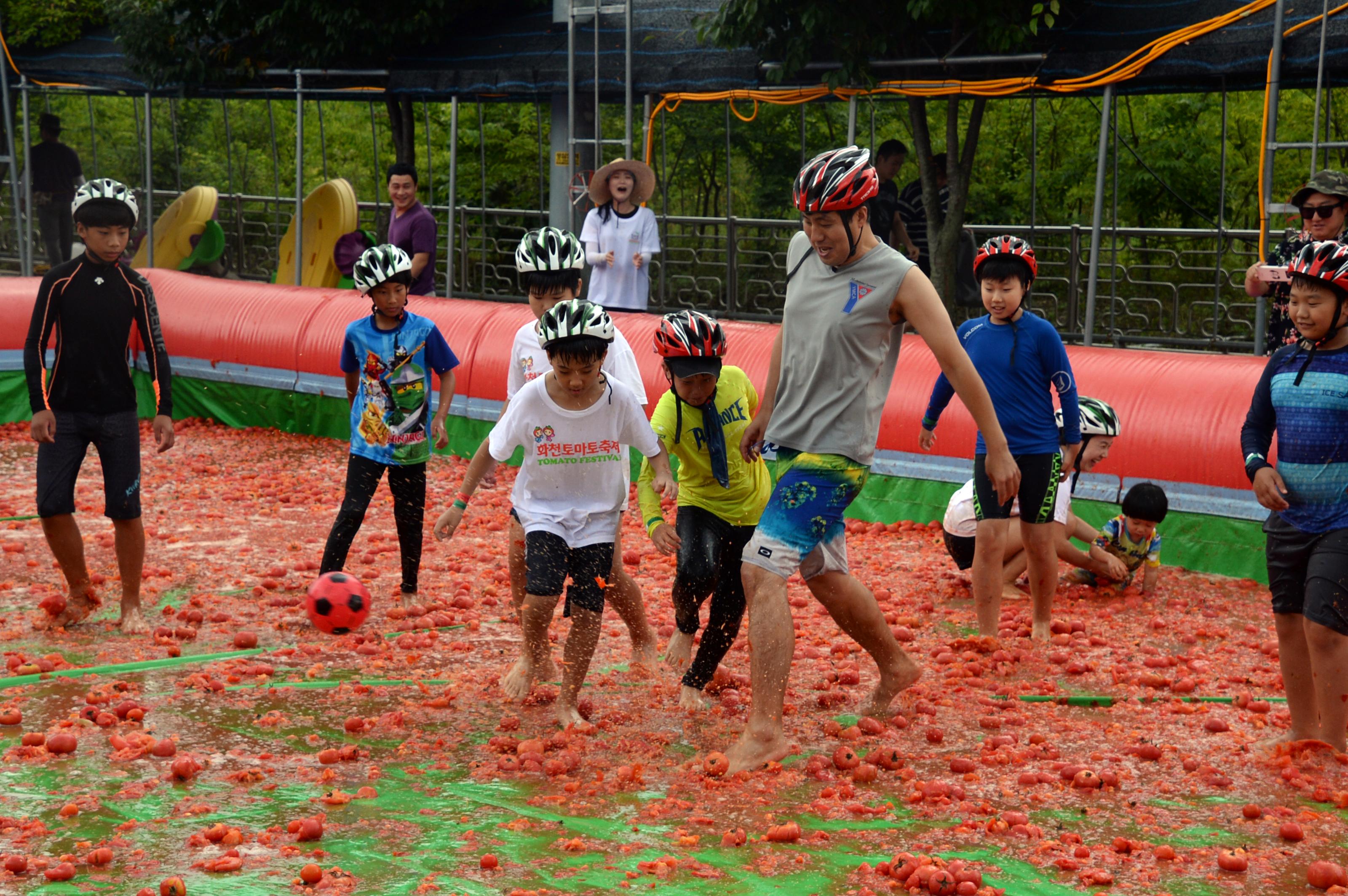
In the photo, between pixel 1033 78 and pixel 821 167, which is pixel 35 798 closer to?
pixel 821 167

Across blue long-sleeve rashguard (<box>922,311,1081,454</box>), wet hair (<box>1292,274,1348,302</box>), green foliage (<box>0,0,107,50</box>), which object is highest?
green foliage (<box>0,0,107,50</box>)

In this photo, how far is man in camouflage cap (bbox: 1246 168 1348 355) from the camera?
8.37 meters

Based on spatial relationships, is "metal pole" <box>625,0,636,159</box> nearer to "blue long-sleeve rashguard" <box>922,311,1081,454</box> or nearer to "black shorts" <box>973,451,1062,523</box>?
"blue long-sleeve rashguard" <box>922,311,1081,454</box>

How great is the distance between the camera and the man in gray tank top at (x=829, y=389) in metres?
5.42

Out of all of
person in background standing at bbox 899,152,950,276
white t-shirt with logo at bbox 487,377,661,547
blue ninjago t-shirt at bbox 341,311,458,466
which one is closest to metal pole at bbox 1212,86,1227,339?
person in background standing at bbox 899,152,950,276

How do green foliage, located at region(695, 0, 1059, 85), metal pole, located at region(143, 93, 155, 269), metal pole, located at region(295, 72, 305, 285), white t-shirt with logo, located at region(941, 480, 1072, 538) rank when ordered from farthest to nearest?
metal pole, located at region(143, 93, 155, 269)
metal pole, located at region(295, 72, 305, 285)
green foliage, located at region(695, 0, 1059, 85)
white t-shirt with logo, located at region(941, 480, 1072, 538)

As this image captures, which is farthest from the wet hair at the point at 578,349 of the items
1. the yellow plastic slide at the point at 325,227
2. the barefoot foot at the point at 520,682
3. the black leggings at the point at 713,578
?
the yellow plastic slide at the point at 325,227

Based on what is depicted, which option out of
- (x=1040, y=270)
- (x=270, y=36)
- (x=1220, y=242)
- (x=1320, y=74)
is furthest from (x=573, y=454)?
(x=270, y=36)

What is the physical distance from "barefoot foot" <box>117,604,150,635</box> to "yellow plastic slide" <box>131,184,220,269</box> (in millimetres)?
16574

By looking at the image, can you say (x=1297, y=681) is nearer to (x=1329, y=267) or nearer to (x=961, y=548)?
(x=1329, y=267)

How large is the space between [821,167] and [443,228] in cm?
2028

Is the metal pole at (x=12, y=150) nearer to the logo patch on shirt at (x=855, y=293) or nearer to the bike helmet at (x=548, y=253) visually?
the bike helmet at (x=548, y=253)

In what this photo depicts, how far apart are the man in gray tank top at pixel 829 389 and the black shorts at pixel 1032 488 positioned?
74.1 inches

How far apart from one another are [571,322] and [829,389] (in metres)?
1.10
